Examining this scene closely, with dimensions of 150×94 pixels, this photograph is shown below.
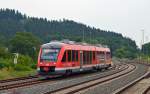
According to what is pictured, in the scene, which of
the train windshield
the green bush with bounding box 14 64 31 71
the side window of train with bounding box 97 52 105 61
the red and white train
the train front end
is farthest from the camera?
the side window of train with bounding box 97 52 105 61

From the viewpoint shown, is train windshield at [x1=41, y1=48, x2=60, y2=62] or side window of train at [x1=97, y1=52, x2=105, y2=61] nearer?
train windshield at [x1=41, y1=48, x2=60, y2=62]

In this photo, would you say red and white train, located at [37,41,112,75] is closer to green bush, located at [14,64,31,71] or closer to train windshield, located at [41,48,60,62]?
train windshield, located at [41,48,60,62]

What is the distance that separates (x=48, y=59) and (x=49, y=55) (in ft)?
1.34

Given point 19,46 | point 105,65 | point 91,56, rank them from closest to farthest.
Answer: point 91,56 → point 105,65 → point 19,46

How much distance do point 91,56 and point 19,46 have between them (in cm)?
8783

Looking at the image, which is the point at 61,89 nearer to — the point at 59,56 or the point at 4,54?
the point at 59,56

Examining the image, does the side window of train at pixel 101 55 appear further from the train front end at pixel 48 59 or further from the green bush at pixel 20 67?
the train front end at pixel 48 59

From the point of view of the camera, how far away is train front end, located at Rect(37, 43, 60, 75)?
3148 cm

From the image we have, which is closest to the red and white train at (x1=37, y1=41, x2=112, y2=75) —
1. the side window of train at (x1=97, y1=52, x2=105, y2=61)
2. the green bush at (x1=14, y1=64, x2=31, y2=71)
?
the side window of train at (x1=97, y1=52, x2=105, y2=61)

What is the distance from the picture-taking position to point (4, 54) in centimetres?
4484

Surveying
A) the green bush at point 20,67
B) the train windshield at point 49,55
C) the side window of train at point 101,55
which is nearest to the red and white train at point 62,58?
the train windshield at point 49,55

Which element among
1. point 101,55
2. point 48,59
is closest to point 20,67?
point 48,59

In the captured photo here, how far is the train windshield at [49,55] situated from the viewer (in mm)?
31969

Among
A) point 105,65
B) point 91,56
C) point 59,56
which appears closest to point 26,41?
point 105,65
